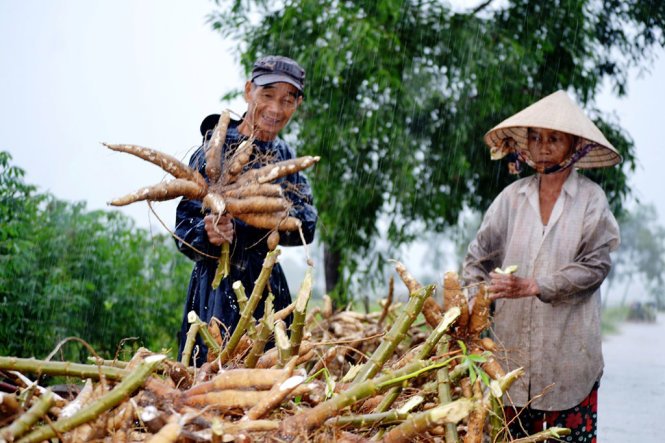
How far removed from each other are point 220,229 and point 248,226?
25 cm

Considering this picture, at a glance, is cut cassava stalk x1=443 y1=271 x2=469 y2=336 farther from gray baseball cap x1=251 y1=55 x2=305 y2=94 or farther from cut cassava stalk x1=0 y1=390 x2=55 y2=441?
cut cassava stalk x1=0 y1=390 x2=55 y2=441

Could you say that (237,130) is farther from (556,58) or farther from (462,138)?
(556,58)

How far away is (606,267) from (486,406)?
1072mm

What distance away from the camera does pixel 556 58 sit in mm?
5988

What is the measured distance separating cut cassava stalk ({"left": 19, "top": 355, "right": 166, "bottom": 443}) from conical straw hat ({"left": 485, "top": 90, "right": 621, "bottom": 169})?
5.83 feet

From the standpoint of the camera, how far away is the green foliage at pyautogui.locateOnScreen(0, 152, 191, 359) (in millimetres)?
4016

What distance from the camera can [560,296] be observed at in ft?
7.32

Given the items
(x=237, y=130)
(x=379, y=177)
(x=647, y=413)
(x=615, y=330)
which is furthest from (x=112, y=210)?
(x=615, y=330)

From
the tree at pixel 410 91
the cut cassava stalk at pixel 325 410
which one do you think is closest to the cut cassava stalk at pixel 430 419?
the cut cassava stalk at pixel 325 410

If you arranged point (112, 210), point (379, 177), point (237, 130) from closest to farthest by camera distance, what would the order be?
point (237, 130) < point (112, 210) < point (379, 177)

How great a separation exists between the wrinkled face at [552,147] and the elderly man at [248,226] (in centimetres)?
99

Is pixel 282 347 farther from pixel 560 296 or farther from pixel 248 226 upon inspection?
pixel 560 296

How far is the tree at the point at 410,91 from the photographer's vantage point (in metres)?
5.28

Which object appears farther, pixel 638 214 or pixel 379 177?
pixel 638 214
